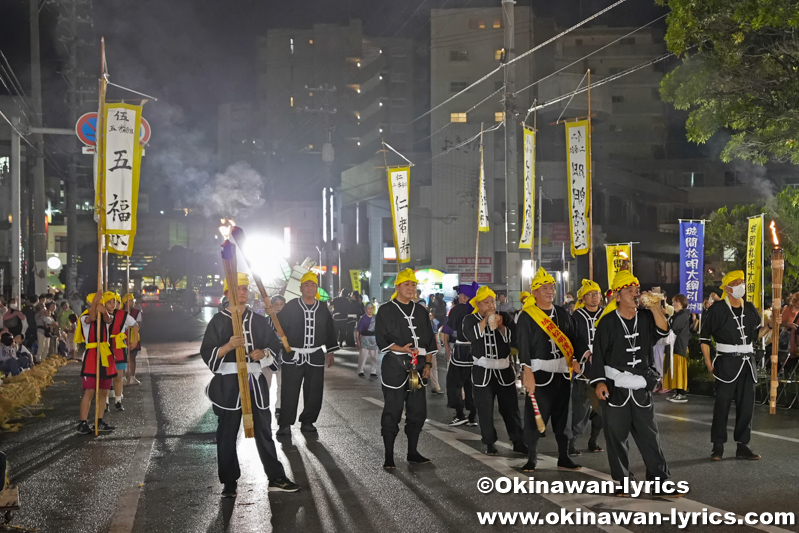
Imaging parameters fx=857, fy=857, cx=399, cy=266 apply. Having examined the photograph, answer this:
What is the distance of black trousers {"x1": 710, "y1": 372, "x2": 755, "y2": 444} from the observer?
338 inches

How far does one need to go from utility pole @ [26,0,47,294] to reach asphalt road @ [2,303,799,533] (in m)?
14.7

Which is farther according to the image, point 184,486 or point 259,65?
point 259,65

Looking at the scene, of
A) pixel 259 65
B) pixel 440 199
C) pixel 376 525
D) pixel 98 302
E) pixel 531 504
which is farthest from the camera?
pixel 259 65

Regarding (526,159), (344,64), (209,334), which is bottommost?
(209,334)

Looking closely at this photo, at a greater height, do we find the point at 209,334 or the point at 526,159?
the point at 526,159

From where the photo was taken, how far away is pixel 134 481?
7.98 metres

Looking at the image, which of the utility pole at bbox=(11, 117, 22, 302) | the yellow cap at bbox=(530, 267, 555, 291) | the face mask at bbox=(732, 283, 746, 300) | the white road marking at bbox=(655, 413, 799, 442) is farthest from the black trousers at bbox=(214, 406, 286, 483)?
the utility pole at bbox=(11, 117, 22, 302)

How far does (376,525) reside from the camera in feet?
20.4

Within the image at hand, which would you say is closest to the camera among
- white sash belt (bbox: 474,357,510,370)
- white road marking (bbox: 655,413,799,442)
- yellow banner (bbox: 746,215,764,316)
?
white sash belt (bbox: 474,357,510,370)

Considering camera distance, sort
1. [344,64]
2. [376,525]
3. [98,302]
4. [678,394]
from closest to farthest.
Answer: [376,525] < [98,302] < [678,394] < [344,64]

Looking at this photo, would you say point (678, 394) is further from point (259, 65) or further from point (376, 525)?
point (259, 65)

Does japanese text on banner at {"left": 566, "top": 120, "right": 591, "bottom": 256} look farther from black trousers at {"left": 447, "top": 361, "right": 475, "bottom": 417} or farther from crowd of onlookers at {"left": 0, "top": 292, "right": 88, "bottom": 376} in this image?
crowd of onlookers at {"left": 0, "top": 292, "right": 88, "bottom": 376}

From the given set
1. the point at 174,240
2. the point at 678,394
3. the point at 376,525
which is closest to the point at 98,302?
the point at 376,525

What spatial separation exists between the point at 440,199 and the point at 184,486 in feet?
139
